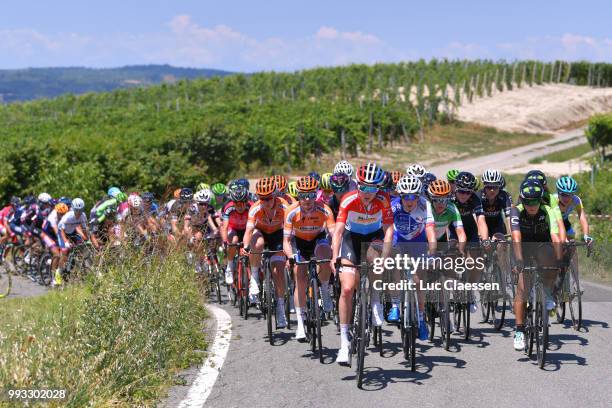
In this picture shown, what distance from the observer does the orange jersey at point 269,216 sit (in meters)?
10.7

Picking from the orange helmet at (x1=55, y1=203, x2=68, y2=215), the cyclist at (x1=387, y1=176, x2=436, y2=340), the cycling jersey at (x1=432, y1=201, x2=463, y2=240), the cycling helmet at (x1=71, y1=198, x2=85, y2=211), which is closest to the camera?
the cyclist at (x1=387, y1=176, x2=436, y2=340)

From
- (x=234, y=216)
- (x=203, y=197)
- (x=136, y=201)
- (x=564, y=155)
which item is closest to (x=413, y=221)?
(x=234, y=216)

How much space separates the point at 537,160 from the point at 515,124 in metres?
23.3

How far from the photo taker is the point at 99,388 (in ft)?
21.4

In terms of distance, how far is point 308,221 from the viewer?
31.9 ft

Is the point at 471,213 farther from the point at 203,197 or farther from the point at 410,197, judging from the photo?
the point at 203,197

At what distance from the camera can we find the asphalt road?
7027 mm

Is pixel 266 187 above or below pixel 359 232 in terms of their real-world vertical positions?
above

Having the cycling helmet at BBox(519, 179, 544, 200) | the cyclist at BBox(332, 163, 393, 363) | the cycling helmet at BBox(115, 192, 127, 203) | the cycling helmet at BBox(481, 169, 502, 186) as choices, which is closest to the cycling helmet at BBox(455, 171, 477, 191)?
the cycling helmet at BBox(481, 169, 502, 186)

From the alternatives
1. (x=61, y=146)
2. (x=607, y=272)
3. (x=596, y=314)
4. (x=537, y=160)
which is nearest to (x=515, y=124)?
(x=537, y=160)

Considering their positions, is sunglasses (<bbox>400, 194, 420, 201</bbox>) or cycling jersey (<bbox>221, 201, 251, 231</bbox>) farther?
cycling jersey (<bbox>221, 201, 251, 231</bbox>)

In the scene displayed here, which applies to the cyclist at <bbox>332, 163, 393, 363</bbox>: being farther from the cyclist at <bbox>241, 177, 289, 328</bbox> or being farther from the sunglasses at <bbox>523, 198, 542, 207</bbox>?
the cyclist at <bbox>241, 177, 289, 328</bbox>

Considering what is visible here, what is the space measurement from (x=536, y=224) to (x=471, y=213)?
182 cm

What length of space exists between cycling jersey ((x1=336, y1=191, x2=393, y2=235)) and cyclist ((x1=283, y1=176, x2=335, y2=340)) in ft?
3.36
